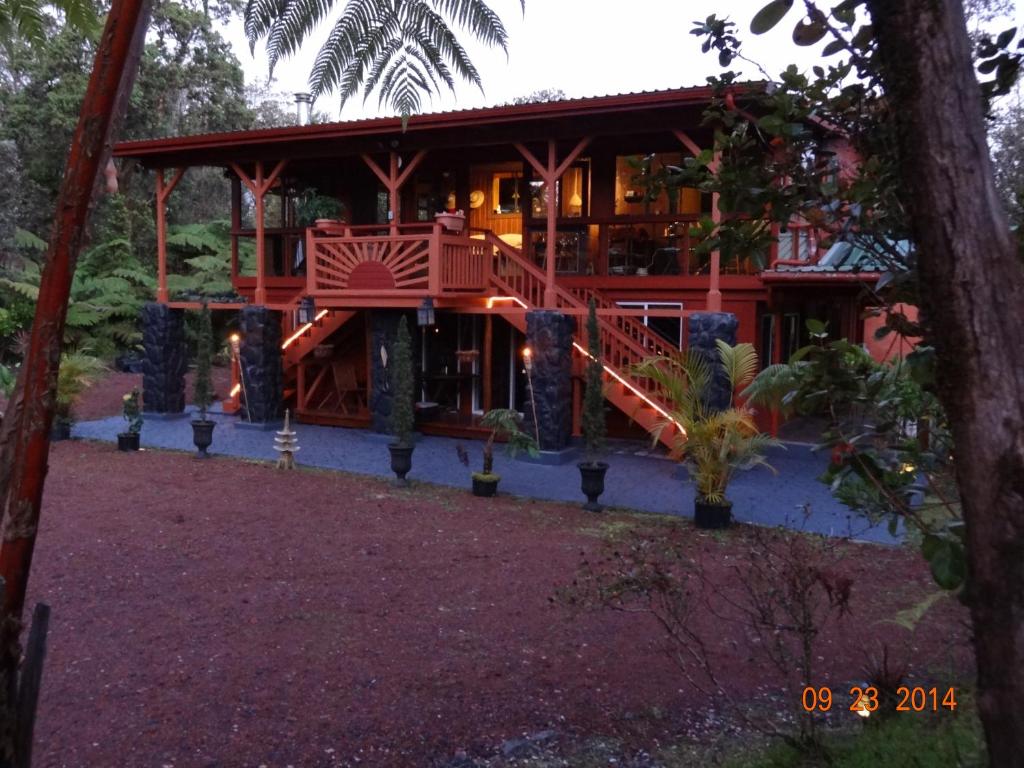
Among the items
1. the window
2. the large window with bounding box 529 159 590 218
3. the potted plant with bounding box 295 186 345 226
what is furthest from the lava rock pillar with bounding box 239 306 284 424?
the large window with bounding box 529 159 590 218

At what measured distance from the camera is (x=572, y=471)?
1266cm

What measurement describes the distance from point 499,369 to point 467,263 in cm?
245

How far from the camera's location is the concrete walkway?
1020cm

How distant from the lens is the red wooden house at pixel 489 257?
44.1 ft

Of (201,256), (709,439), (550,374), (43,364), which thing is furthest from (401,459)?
(201,256)

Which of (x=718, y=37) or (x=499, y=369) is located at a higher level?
(x=718, y=37)

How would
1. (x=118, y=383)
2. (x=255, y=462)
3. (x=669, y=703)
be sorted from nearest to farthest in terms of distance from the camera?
(x=669, y=703) < (x=255, y=462) < (x=118, y=383)

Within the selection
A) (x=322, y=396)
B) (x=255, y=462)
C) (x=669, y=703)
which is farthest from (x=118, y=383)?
(x=669, y=703)

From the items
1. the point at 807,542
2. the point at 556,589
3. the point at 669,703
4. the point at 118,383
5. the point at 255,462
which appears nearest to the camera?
the point at 669,703

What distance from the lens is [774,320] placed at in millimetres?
15148

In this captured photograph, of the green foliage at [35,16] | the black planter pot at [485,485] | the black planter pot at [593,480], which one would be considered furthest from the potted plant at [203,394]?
the green foliage at [35,16]

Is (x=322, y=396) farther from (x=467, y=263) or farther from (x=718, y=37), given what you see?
(x=718, y=37)

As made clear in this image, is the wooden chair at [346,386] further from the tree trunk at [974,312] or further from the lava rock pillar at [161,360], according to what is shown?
the tree trunk at [974,312]

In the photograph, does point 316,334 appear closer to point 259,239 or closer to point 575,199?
point 259,239
